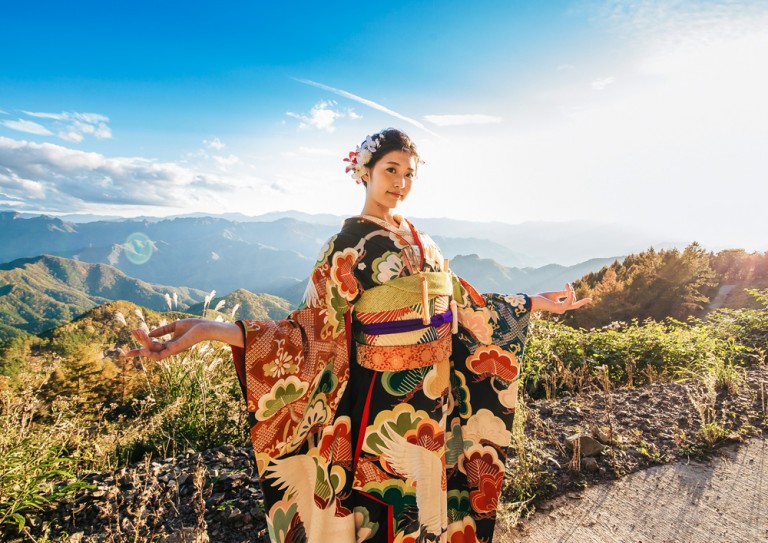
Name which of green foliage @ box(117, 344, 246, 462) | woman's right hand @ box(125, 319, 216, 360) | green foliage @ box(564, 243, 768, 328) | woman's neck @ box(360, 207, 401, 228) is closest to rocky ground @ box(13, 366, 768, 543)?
green foliage @ box(117, 344, 246, 462)

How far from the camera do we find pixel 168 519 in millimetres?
2615

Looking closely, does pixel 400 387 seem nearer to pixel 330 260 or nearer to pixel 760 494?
pixel 330 260

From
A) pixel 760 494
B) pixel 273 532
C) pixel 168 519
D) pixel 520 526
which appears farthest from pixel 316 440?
pixel 760 494

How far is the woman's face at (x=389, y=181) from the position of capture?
2.23 metres

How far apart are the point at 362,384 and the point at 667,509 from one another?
90.5 inches

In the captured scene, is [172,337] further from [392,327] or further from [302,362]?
[392,327]

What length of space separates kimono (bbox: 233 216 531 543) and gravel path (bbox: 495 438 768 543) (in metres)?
0.97

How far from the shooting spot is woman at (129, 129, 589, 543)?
208 cm

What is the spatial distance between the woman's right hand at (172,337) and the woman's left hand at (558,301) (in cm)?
194

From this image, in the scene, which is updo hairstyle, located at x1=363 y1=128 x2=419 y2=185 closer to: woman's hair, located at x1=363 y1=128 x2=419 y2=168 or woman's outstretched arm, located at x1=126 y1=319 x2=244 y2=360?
woman's hair, located at x1=363 y1=128 x2=419 y2=168

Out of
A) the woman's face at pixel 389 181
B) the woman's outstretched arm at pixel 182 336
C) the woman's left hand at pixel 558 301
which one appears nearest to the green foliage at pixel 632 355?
the woman's left hand at pixel 558 301

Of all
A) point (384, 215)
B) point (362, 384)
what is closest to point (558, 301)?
point (384, 215)

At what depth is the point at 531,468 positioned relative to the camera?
3021 mm

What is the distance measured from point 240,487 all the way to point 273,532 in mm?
949
